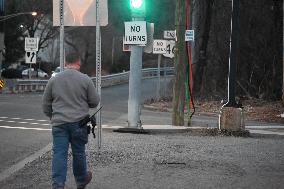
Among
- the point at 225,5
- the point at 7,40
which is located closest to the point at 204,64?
the point at 225,5

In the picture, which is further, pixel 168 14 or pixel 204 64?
pixel 168 14

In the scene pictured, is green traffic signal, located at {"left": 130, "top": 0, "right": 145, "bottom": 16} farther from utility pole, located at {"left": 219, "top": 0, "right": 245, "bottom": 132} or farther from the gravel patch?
the gravel patch

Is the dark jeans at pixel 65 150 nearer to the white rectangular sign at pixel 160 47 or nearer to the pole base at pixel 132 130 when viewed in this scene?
the pole base at pixel 132 130

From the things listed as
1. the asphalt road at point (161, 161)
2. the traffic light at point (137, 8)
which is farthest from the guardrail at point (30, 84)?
the asphalt road at point (161, 161)

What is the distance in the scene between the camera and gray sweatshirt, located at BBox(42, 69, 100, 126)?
7.72 m

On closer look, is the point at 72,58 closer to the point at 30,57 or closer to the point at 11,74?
the point at 30,57

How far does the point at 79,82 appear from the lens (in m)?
7.80

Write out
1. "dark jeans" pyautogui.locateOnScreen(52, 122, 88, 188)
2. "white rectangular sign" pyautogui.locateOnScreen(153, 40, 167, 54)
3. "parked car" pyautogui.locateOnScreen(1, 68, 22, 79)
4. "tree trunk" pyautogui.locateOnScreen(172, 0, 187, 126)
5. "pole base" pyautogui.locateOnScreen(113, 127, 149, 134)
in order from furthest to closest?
1. "parked car" pyautogui.locateOnScreen(1, 68, 22, 79)
2. "white rectangular sign" pyautogui.locateOnScreen(153, 40, 167, 54)
3. "tree trunk" pyautogui.locateOnScreen(172, 0, 187, 126)
4. "pole base" pyautogui.locateOnScreen(113, 127, 149, 134)
5. "dark jeans" pyautogui.locateOnScreen(52, 122, 88, 188)

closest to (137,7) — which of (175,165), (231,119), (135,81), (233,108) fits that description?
(135,81)

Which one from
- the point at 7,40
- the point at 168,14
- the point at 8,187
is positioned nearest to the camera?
the point at 8,187

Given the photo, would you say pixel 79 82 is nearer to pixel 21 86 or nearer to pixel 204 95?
pixel 204 95

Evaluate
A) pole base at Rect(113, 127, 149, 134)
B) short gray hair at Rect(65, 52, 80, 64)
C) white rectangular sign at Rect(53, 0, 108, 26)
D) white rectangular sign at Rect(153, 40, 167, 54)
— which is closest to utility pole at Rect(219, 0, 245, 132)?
pole base at Rect(113, 127, 149, 134)

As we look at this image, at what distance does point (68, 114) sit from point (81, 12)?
12.2ft

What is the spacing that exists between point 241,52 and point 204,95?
→ 307cm
